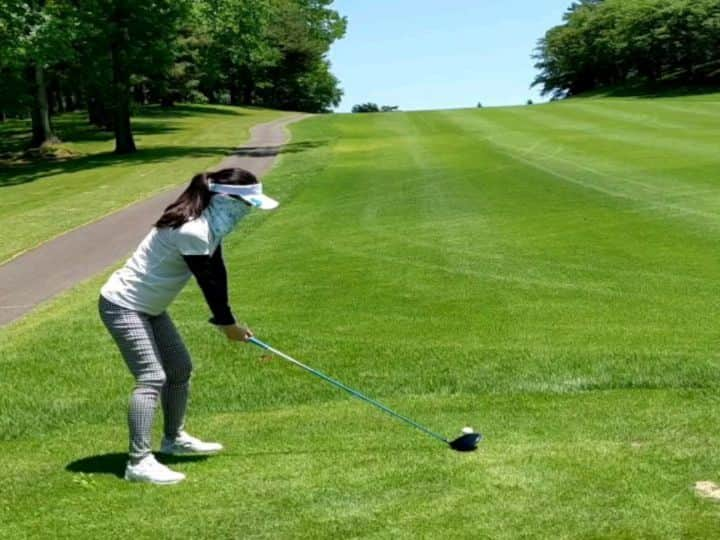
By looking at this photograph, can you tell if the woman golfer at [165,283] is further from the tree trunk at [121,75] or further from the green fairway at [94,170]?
the tree trunk at [121,75]

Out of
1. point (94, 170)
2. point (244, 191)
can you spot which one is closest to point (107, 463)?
point (244, 191)

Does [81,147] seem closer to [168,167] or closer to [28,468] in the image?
[168,167]

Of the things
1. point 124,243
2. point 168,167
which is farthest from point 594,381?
point 168,167

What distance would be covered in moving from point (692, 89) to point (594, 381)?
56174mm

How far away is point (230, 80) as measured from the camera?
83375 millimetres

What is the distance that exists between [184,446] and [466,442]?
1.87 m

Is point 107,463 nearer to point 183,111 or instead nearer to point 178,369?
point 178,369

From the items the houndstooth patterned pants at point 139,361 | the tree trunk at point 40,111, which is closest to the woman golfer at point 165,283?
→ the houndstooth patterned pants at point 139,361

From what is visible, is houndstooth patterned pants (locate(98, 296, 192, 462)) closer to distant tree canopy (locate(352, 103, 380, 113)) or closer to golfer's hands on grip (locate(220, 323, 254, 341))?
golfer's hands on grip (locate(220, 323, 254, 341))

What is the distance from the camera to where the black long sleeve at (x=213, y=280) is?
519 cm

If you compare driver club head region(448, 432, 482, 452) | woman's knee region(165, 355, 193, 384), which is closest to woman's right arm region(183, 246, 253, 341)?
woman's knee region(165, 355, 193, 384)

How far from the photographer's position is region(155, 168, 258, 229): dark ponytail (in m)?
5.19

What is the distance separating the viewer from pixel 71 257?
15.4m

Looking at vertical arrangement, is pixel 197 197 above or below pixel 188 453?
above
